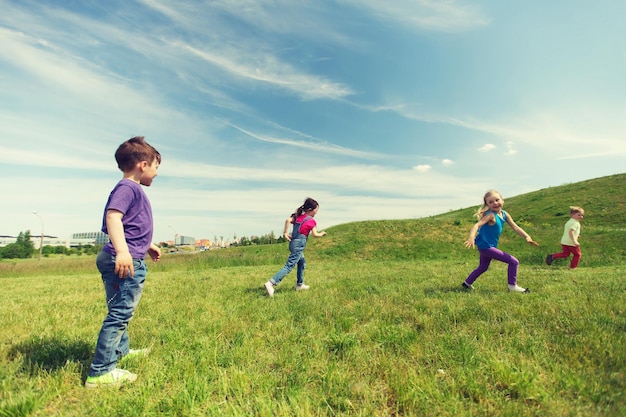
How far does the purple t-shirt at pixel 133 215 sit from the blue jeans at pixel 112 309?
15 centimetres

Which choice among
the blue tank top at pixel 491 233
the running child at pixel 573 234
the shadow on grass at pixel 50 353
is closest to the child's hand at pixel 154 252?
the shadow on grass at pixel 50 353

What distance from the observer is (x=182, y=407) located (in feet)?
Answer: 8.68

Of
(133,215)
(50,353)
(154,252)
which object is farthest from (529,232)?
(50,353)

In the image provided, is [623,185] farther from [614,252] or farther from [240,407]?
[240,407]

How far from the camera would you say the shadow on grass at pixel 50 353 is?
3.57 meters

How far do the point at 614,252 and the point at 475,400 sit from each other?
737 inches

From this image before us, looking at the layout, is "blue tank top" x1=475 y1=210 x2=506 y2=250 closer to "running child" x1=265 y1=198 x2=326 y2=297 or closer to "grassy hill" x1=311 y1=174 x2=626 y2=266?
"running child" x1=265 y1=198 x2=326 y2=297

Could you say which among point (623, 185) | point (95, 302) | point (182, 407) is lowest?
point (95, 302)

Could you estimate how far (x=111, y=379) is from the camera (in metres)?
3.19

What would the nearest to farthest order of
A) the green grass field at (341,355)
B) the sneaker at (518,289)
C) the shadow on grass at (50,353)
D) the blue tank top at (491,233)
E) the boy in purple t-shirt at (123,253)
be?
the green grass field at (341,355)
the boy in purple t-shirt at (123,253)
the shadow on grass at (50,353)
the sneaker at (518,289)
the blue tank top at (491,233)

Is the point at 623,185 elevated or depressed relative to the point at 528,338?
elevated

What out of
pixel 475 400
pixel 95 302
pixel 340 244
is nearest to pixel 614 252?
pixel 340 244

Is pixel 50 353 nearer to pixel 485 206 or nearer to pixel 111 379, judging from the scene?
pixel 111 379

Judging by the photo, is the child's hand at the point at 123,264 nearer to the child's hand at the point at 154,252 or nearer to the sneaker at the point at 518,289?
the child's hand at the point at 154,252
